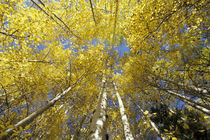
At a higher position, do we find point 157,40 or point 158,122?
point 157,40

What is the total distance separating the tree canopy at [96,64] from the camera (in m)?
1.93

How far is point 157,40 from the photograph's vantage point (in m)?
3.55

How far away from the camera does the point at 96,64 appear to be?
450 cm

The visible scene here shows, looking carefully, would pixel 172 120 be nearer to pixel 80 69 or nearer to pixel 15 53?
pixel 80 69

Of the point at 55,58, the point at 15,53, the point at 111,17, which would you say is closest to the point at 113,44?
the point at 111,17

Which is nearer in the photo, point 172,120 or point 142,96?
point 172,120

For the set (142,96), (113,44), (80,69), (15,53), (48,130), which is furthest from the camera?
(113,44)

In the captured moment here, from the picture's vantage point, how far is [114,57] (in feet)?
27.2

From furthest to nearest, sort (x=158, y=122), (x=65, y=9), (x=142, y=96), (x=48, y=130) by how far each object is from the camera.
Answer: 1. (x=142, y=96)
2. (x=158, y=122)
3. (x=65, y=9)
4. (x=48, y=130)

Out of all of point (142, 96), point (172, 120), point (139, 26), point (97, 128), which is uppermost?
point (139, 26)

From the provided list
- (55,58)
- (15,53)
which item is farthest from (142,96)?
(15,53)

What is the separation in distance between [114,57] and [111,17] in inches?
139

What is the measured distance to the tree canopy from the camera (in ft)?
6.35

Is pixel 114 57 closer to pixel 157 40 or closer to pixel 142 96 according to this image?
pixel 142 96
